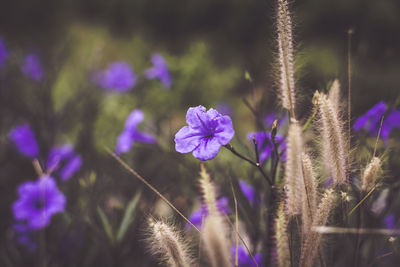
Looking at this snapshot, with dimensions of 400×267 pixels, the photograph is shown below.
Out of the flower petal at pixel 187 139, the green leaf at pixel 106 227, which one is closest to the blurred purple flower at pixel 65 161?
the green leaf at pixel 106 227

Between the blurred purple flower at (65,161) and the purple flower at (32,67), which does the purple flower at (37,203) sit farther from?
the purple flower at (32,67)

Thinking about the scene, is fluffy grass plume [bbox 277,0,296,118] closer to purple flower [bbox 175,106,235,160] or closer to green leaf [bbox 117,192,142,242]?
purple flower [bbox 175,106,235,160]

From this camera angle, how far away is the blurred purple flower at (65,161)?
1.25 m

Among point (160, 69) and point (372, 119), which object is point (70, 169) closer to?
point (160, 69)


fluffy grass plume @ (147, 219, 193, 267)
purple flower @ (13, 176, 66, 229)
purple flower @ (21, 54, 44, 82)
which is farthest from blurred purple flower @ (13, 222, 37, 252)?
purple flower @ (21, 54, 44, 82)

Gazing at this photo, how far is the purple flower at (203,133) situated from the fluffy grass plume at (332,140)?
16 cm

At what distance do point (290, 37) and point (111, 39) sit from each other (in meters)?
4.91

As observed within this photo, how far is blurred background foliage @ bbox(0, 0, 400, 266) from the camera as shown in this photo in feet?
3.05

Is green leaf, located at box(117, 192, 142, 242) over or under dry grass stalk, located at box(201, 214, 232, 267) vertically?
over

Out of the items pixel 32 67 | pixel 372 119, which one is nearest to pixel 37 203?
pixel 372 119

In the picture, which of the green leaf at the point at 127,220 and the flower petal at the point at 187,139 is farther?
the green leaf at the point at 127,220

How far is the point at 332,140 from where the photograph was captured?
0.57 meters

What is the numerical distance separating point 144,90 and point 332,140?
173cm

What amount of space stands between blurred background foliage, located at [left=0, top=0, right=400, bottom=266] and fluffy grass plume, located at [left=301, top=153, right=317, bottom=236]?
0.20m
